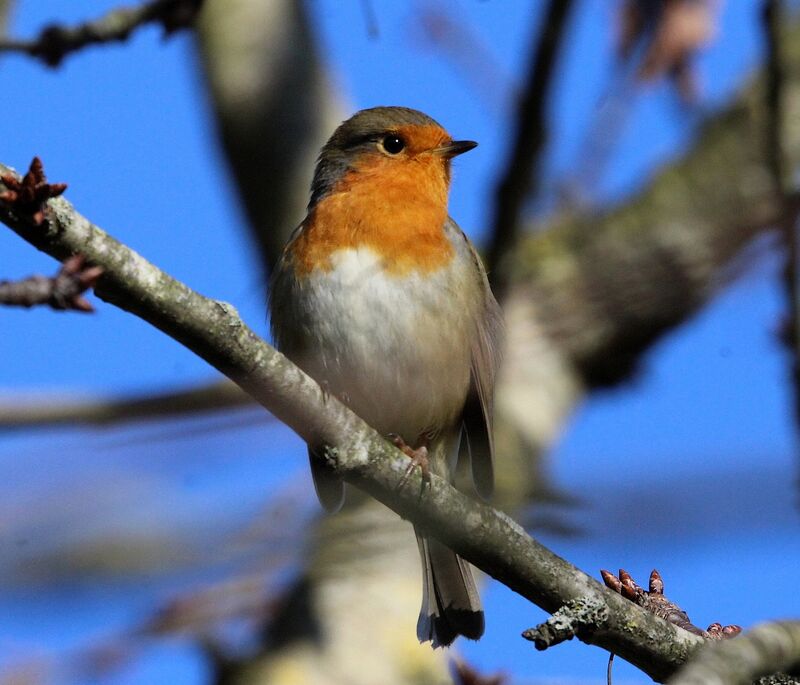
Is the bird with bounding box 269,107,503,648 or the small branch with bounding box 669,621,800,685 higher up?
the bird with bounding box 269,107,503,648

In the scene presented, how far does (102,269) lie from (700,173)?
21.3ft

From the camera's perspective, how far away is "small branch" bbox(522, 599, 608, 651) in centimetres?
286

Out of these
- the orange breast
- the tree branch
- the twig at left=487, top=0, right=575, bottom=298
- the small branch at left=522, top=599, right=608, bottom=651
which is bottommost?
the small branch at left=522, top=599, right=608, bottom=651

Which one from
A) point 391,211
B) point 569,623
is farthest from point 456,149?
point 569,623

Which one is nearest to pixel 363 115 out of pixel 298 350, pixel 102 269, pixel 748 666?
pixel 298 350

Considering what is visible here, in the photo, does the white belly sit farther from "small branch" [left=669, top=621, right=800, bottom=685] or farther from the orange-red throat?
"small branch" [left=669, top=621, right=800, bottom=685]

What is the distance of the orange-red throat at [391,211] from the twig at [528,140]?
0.34m

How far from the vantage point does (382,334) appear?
13.7ft

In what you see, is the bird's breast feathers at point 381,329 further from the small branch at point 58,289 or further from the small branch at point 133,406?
the small branch at point 58,289

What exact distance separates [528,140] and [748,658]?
10.5 feet

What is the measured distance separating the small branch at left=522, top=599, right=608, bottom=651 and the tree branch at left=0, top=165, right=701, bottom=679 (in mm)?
20

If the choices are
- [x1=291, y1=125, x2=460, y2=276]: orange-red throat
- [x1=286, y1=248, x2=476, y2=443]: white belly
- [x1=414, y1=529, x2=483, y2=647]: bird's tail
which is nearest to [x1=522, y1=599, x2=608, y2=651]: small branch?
[x1=414, y1=529, x2=483, y2=647]: bird's tail

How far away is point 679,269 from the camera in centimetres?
669

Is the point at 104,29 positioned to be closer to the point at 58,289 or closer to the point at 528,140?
the point at 528,140
